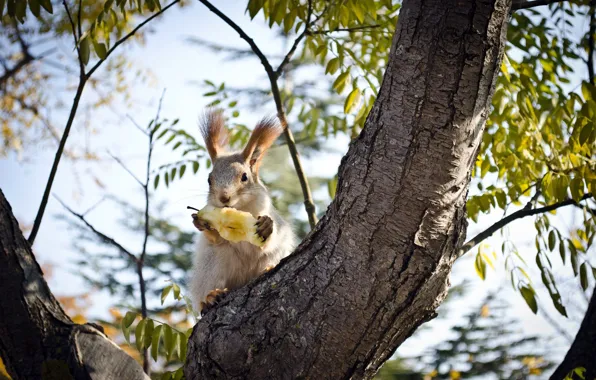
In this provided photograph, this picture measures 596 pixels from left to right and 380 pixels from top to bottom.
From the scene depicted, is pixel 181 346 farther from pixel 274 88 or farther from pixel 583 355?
pixel 583 355

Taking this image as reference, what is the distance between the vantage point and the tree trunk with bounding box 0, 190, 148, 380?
231 centimetres

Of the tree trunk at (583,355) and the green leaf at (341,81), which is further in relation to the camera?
the tree trunk at (583,355)

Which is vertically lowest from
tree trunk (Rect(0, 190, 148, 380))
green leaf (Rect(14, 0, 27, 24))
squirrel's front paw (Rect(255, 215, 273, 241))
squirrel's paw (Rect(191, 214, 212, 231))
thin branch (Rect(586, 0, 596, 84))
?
tree trunk (Rect(0, 190, 148, 380))

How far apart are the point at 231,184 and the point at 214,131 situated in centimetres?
56

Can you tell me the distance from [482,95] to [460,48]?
0.58 ft

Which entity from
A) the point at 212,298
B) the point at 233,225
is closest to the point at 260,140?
the point at 233,225

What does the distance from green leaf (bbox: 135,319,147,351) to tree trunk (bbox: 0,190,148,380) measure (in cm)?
12

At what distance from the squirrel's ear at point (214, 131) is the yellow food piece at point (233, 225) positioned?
3.00 feet

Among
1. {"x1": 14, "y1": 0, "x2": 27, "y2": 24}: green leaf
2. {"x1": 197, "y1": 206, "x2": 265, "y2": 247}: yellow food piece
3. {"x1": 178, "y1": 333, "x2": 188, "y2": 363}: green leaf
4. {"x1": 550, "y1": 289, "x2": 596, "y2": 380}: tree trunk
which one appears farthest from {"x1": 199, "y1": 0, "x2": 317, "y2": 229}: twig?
{"x1": 550, "y1": 289, "x2": 596, "y2": 380}: tree trunk

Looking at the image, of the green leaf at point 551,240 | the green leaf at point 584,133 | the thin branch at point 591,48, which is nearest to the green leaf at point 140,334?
the green leaf at point 551,240

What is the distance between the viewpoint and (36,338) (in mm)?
2332

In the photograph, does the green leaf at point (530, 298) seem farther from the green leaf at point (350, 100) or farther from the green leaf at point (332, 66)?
the green leaf at point (332, 66)

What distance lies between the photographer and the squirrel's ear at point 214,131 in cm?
373

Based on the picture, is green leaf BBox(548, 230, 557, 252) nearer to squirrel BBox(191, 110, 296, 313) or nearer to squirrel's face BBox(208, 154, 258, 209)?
squirrel BBox(191, 110, 296, 313)
